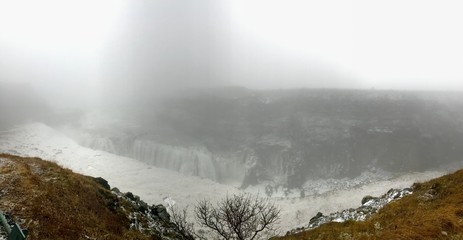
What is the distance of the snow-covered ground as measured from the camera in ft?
372

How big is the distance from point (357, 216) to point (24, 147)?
159 m

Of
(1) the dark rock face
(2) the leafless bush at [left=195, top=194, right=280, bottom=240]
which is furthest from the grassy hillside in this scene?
(1) the dark rock face

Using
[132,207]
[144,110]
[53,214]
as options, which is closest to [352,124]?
[144,110]

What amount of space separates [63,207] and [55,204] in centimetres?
77

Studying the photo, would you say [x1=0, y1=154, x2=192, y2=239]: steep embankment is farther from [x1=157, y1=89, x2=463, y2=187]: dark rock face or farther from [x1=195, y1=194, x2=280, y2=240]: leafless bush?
[x1=157, y1=89, x2=463, y2=187]: dark rock face

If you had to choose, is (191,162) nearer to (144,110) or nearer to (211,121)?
(211,121)

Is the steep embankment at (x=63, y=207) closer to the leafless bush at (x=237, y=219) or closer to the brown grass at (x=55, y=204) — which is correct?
the brown grass at (x=55, y=204)

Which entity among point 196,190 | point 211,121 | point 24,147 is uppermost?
point 211,121

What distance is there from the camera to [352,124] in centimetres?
15412

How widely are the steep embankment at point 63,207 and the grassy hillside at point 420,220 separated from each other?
1941cm

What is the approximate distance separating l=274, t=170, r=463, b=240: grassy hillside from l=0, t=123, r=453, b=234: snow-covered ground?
62.9m

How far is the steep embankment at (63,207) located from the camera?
28312 mm

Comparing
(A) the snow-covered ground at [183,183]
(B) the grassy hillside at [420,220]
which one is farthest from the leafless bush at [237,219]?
(A) the snow-covered ground at [183,183]

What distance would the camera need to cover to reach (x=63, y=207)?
3186cm
